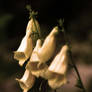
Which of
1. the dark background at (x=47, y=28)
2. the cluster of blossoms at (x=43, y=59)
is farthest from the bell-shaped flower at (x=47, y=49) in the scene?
the dark background at (x=47, y=28)

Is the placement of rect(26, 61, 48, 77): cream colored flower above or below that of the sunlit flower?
below

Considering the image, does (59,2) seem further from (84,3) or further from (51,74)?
(51,74)

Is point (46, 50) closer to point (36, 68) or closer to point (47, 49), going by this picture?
point (47, 49)

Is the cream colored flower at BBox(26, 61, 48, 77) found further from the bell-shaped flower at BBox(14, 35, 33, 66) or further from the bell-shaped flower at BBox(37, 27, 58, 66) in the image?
the bell-shaped flower at BBox(14, 35, 33, 66)

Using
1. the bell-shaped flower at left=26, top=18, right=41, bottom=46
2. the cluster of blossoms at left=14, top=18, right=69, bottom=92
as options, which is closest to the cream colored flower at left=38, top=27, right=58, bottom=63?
the cluster of blossoms at left=14, top=18, right=69, bottom=92

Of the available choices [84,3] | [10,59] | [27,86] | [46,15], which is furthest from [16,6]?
[27,86]

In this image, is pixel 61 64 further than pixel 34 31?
No

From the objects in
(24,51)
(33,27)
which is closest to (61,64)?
(24,51)
